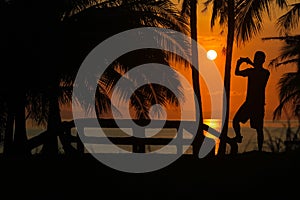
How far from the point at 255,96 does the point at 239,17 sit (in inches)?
326

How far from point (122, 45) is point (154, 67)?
1.18m

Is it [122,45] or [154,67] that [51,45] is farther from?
[154,67]

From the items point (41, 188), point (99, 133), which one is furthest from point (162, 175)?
point (99, 133)

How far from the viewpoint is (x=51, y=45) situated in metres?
15.8

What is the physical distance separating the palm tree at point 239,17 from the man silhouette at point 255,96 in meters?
3.64

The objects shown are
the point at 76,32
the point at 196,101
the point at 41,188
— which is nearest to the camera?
the point at 41,188

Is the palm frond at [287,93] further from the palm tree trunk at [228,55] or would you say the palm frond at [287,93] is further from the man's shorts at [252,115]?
the man's shorts at [252,115]

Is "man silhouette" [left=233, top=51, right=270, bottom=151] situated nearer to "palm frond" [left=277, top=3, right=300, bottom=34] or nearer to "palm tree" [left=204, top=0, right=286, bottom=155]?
"palm tree" [left=204, top=0, right=286, bottom=155]

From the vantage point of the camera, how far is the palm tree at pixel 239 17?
19.1 meters

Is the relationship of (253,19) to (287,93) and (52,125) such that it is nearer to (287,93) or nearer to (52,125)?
(287,93)

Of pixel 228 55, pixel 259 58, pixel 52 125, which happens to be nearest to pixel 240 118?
pixel 259 58

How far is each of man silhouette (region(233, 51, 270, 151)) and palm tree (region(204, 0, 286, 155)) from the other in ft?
11.9

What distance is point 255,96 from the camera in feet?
40.8

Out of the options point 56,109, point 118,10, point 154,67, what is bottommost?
point 56,109
